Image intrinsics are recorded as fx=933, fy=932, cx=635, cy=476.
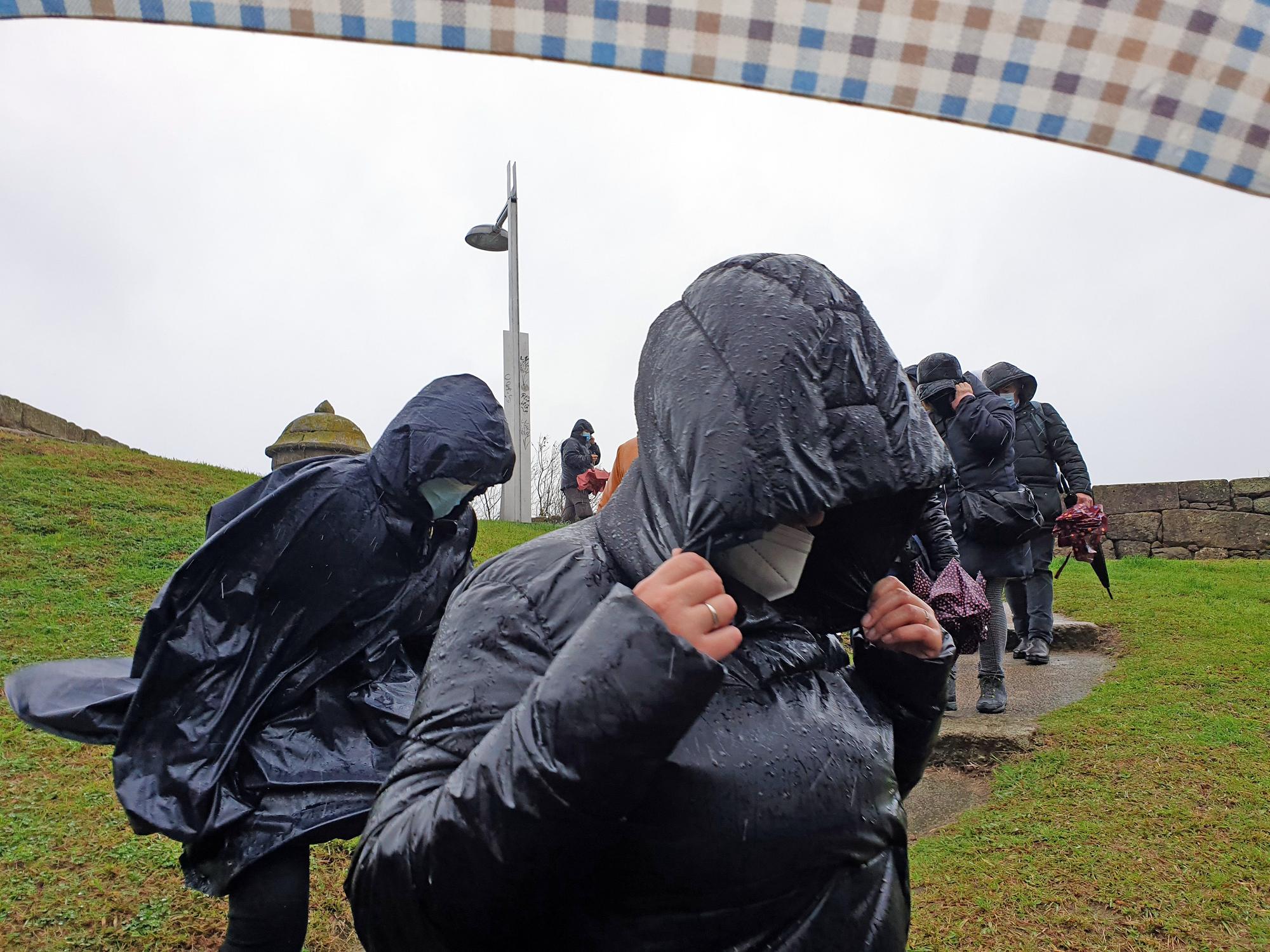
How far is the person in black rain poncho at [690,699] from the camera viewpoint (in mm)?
1004

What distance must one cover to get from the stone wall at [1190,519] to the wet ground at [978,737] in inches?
255

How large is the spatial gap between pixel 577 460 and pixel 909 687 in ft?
47.3

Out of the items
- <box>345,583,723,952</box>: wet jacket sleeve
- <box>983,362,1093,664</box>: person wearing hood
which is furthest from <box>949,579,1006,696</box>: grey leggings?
<box>345,583,723,952</box>: wet jacket sleeve

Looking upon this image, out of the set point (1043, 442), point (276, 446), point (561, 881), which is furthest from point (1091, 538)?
point (276, 446)

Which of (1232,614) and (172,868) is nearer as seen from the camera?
(172,868)

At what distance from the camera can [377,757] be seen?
3072 mm

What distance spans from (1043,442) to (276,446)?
384 inches

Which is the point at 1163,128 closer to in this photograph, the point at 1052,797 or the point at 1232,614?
the point at 1052,797

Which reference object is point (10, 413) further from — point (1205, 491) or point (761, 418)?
point (1205, 491)

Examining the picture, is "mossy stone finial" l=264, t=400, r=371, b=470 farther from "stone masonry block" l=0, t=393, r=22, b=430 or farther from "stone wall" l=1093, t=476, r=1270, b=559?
"stone wall" l=1093, t=476, r=1270, b=559

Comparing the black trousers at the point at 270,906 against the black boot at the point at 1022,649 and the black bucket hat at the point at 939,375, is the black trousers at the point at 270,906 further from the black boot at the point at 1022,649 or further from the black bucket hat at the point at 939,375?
the black boot at the point at 1022,649

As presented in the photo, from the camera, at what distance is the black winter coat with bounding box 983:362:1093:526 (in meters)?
6.53

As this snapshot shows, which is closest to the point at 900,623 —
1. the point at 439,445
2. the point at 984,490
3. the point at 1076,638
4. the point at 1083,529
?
the point at 439,445

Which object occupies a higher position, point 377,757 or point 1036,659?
point 377,757
